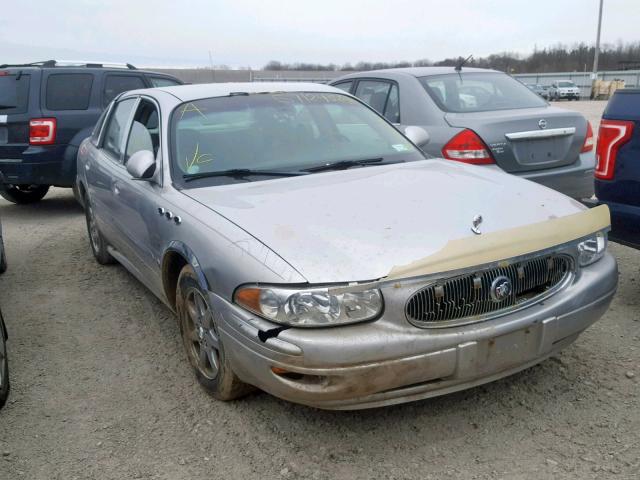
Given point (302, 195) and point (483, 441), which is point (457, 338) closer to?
point (483, 441)

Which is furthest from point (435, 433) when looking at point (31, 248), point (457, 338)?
point (31, 248)

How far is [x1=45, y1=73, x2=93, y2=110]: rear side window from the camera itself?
324 inches

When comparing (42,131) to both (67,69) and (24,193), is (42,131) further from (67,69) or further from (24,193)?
(24,193)

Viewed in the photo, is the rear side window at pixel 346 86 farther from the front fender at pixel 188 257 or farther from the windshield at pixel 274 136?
the front fender at pixel 188 257

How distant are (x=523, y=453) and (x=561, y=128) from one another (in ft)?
12.5

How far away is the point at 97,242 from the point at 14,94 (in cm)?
350

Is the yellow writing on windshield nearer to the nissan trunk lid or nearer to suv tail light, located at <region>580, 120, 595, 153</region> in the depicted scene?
the nissan trunk lid

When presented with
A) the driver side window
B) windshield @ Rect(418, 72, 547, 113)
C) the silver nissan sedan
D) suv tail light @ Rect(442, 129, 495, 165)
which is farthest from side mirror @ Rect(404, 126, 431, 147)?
the driver side window

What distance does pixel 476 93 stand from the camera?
6.40 m

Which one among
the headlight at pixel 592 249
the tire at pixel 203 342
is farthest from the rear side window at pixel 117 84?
the headlight at pixel 592 249

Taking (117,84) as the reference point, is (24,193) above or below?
below

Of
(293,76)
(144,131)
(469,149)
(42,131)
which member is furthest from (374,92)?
(293,76)

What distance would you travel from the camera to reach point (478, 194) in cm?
330

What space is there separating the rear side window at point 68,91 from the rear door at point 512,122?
4.64 m
